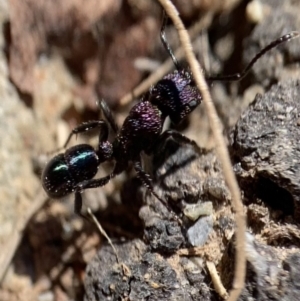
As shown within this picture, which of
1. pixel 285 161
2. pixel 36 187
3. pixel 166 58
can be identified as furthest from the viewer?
pixel 36 187

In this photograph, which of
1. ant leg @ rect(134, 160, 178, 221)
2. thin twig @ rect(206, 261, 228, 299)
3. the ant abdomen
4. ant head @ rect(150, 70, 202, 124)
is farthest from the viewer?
the ant abdomen

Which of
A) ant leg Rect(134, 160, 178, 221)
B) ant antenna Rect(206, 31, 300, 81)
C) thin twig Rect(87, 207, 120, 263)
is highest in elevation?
ant antenna Rect(206, 31, 300, 81)

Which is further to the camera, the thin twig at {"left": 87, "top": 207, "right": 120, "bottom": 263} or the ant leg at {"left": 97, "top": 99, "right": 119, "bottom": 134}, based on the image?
the ant leg at {"left": 97, "top": 99, "right": 119, "bottom": 134}

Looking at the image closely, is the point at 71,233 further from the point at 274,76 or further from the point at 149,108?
the point at 274,76

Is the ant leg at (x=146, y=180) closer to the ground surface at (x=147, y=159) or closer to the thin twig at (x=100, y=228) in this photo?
the ground surface at (x=147, y=159)

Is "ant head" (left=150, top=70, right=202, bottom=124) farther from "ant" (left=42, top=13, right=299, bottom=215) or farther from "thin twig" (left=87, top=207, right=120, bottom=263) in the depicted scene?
"thin twig" (left=87, top=207, right=120, bottom=263)

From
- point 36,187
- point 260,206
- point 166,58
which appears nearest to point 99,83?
point 166,58

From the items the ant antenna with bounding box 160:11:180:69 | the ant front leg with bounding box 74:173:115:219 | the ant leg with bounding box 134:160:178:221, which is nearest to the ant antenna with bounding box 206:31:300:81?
the ant antenna with bounding box 160:11:180:69
